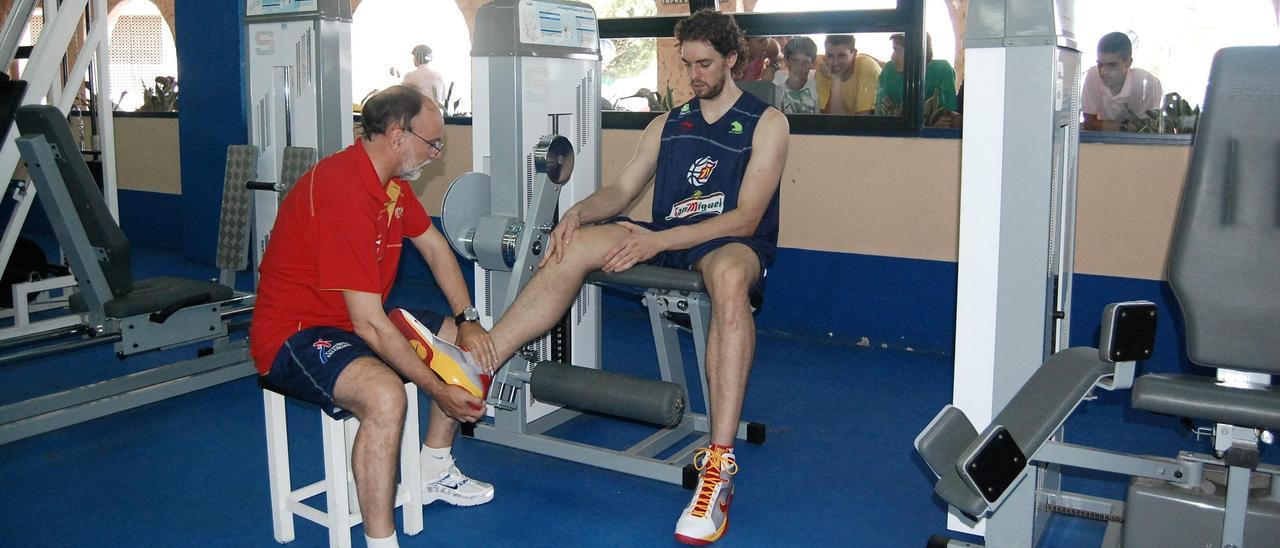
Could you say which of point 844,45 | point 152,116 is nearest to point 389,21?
point 152,116

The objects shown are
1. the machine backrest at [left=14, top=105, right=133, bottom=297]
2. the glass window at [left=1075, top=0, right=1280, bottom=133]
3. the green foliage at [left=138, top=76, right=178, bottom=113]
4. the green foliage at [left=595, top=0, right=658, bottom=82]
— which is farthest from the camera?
the green foliage at [left=138, top=76, right=178, bottom=113]

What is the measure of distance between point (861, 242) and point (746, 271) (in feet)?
5.92

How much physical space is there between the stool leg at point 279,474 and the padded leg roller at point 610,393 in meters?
0.70

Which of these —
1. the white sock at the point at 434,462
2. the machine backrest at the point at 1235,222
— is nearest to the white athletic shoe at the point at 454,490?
the white sock at the point at 434,462

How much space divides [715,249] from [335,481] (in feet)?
3.97

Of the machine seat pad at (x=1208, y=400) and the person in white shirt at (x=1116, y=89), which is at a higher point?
the person in white shirt at (x=1116, y=89)

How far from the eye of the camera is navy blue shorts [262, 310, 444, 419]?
231 centimetres

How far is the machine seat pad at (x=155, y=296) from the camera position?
3379 mm

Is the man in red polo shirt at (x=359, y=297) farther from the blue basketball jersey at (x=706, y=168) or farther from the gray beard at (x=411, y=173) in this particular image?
the blue basketball jersey at (x=706, y=168)

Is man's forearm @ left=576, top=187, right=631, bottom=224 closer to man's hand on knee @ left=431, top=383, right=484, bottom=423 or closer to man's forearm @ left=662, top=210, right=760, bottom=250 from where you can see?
man's forearm @ left=662, top=210, right=760, bottom=250

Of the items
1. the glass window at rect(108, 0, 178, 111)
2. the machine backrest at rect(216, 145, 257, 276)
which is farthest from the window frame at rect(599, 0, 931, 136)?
the glass window at rect(108, 0, 178, 111)

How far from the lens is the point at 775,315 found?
4758mm

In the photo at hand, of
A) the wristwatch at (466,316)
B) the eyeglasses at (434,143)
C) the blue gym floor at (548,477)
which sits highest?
the eyeglasses at (434,143)

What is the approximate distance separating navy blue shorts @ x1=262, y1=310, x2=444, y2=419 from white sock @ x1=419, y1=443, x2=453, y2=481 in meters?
0.50
